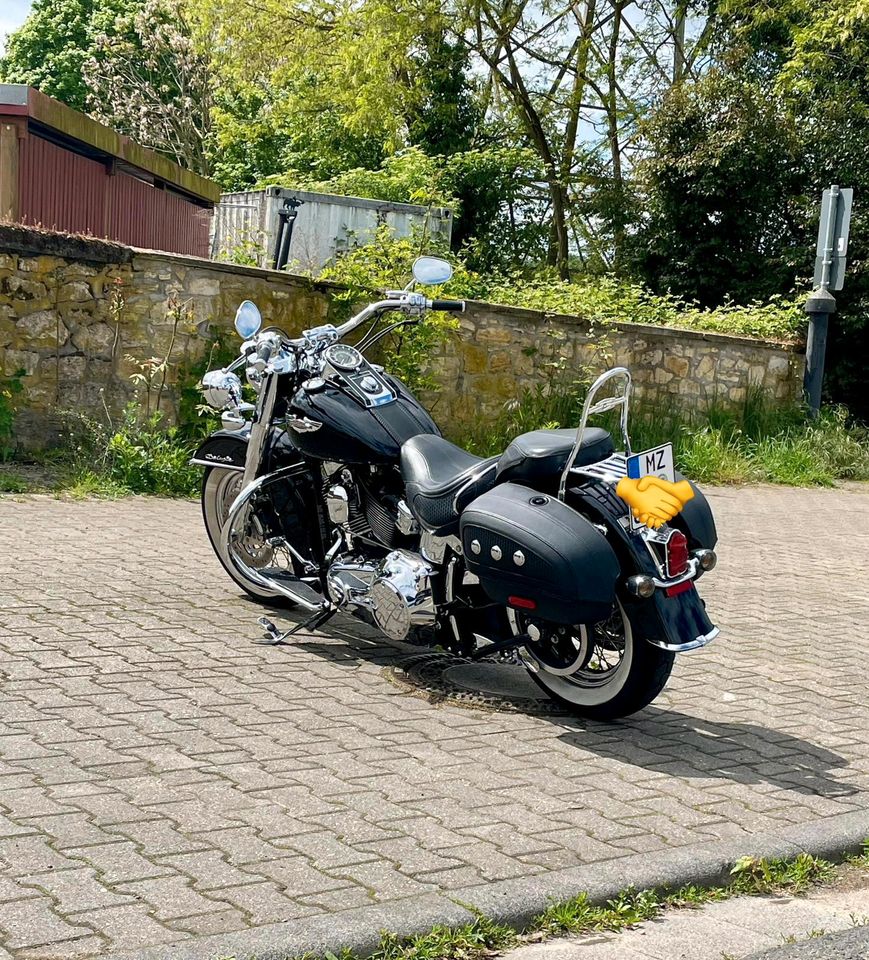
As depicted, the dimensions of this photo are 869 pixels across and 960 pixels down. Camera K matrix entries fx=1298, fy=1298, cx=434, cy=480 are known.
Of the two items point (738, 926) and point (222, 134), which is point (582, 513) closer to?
point (738, 926)

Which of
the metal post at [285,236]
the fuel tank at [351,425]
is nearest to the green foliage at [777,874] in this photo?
the fuel tank at [351,425]

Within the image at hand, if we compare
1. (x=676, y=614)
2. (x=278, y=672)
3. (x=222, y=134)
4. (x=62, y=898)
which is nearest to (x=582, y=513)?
(x=676, y=614)

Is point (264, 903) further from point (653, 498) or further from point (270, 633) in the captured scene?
point (270, 633)

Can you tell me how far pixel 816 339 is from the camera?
14.7 m

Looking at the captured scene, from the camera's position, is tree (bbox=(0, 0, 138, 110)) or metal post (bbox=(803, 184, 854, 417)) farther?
tree (bbox=(0, 0, 138, 110))

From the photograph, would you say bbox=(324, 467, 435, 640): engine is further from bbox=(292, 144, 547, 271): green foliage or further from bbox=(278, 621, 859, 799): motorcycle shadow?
bbox=(292, 144, 547, 271): green foliage

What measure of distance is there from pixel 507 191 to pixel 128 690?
20109 millimetres

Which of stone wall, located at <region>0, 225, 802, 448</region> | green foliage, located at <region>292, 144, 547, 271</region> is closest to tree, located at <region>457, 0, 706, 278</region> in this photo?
green foliage, located at <region>292, 144, 547, 271</region>

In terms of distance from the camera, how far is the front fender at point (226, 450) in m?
6.17

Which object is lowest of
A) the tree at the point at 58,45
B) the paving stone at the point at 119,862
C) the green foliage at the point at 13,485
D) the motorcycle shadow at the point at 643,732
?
the paving stone at the point at 119,862

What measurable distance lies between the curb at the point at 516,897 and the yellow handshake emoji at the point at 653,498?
109 cm

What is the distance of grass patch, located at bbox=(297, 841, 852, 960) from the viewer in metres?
3.04

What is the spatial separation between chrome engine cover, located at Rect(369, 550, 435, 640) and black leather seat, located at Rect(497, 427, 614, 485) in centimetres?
54

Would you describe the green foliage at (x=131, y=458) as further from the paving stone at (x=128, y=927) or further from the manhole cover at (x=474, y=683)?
the paving stone at (x=128, y=927)
